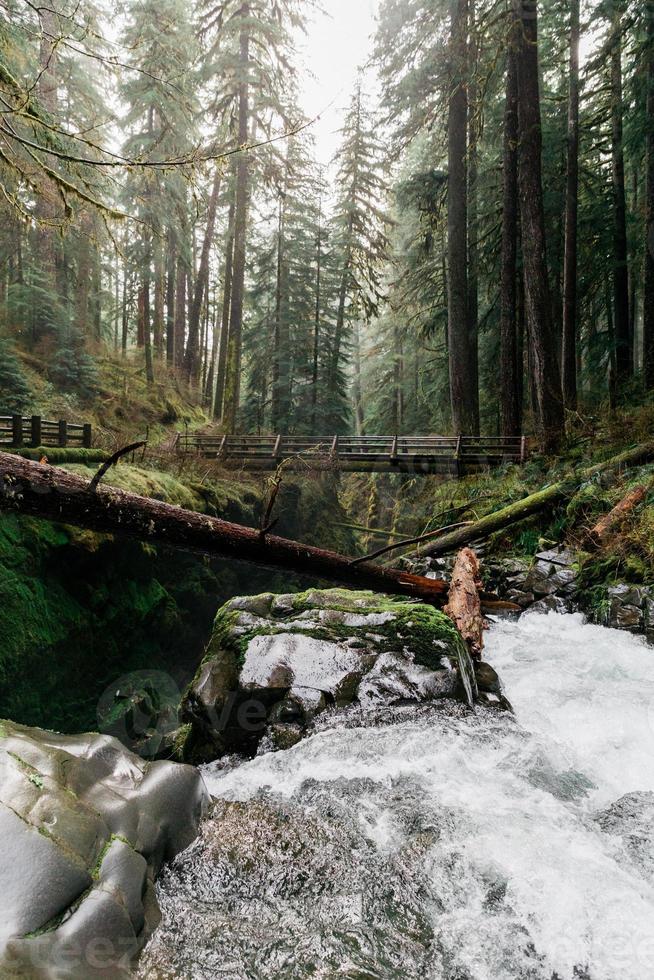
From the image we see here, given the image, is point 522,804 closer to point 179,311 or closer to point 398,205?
point 398,205

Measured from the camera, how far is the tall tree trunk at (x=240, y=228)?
586 inches

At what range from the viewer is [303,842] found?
247 cm

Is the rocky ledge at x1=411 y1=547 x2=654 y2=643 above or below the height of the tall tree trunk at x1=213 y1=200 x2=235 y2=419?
below

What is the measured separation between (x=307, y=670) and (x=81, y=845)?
222 centimetres

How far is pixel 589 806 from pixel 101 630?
6.54 m

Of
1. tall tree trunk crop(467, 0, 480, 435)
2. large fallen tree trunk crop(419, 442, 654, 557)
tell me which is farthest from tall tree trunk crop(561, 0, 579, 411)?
large fallen tree trunk crop(419, 442, 654, 557)

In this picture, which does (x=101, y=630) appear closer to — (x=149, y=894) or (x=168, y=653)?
(x=168, y=653)

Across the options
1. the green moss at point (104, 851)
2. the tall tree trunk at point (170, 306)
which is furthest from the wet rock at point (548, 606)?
the tall tree trunk at point (170, 306)

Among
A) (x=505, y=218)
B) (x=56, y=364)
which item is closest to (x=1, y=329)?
(x=56, y=364)

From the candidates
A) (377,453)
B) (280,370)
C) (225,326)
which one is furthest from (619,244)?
(225,326)

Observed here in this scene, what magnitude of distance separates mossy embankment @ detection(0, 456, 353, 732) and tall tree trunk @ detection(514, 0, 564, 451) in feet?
26.7

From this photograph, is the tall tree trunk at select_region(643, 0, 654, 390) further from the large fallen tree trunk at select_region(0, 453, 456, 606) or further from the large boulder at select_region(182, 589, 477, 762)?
the large boulder at select_region(182, 589, 477, 762)

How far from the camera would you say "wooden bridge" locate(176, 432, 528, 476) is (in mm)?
12547

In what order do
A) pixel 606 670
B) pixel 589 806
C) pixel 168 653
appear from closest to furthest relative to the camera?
pixel 589 806 → pixel 606 670 → pixel 168 653
